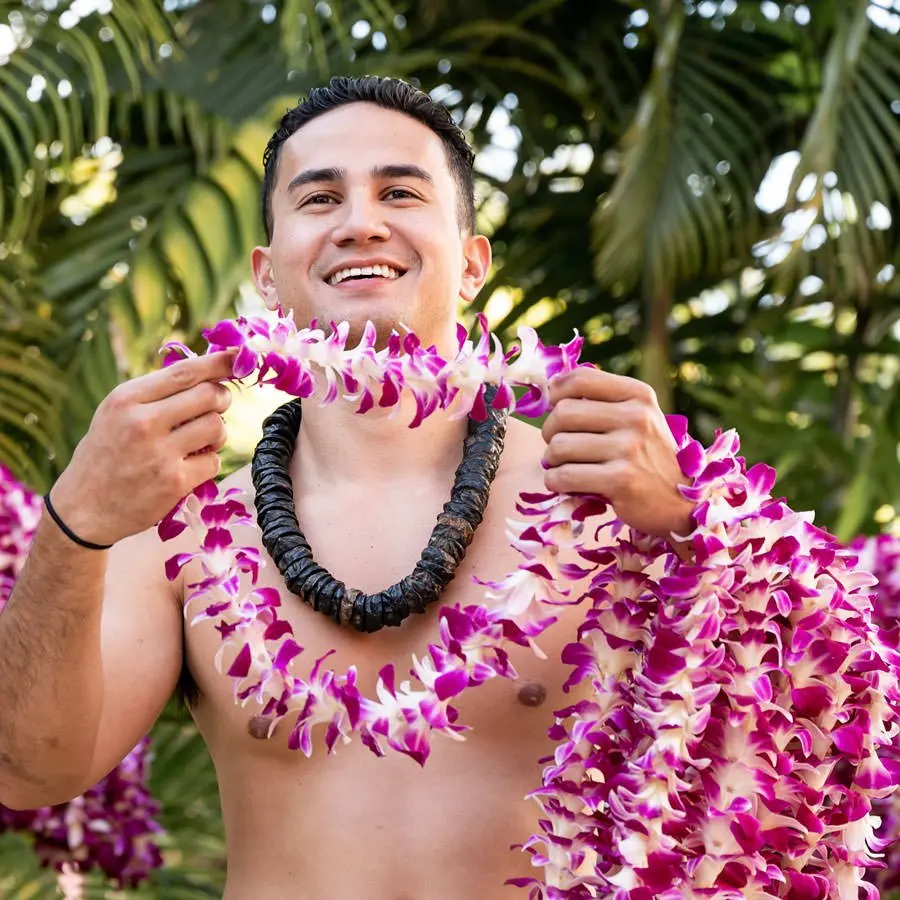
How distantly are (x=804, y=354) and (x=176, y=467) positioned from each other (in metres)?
3.57

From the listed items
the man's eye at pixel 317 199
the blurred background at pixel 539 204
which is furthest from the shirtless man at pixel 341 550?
the blurred background at pixel 539 204

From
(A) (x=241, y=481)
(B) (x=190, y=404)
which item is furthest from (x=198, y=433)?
(A) (x=241, y=481)

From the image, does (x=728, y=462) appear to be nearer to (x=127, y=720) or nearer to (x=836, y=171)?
(x=127, y=720)

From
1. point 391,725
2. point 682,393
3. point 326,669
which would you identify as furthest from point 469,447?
point 682,393

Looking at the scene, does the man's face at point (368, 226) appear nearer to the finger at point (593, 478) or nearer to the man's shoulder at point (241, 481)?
the man's shoulder at point (241, 481)

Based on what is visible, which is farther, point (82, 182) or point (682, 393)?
point (682, 393)

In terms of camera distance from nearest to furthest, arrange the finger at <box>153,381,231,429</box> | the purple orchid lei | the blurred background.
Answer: the finger at <box>153,381,231,429</box> < the purple orchid lei < the blurred background

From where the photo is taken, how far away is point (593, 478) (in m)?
1.55

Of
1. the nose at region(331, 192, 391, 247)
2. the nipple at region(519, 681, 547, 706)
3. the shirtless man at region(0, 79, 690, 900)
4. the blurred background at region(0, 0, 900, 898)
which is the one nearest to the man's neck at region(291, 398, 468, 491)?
the shirtless man at region(0, 79, 690, 900)

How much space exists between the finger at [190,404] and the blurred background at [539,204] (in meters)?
2.27

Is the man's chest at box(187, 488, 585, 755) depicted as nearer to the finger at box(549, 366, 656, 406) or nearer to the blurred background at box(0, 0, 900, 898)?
the finger at box(549, 366, 656, 406)

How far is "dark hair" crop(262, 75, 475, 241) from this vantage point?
2189 millimetres

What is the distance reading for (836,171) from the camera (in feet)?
14.1

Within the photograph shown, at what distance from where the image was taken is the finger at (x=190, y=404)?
5.08ft
